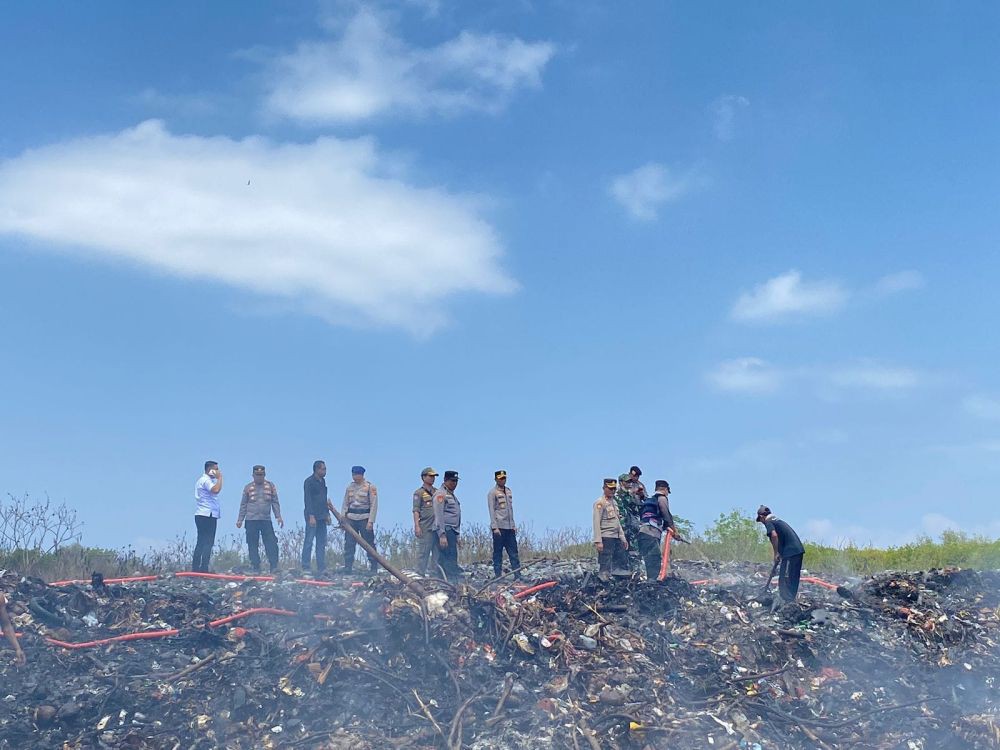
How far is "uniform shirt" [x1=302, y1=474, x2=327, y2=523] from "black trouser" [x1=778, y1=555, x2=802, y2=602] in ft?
23.4

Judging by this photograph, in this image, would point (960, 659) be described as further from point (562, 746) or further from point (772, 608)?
point (562, 746)

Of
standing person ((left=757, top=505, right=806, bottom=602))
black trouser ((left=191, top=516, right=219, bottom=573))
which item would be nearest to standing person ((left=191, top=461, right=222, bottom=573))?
black trouser ((left=191, top=516, right=219, bottom=573))

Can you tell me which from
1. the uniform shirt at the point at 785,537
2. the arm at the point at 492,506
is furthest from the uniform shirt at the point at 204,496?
the uniform shirt at the point at 785,537

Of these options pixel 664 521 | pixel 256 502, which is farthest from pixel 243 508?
pixel 664 521

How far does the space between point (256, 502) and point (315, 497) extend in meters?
0.93

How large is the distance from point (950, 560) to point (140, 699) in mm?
17537

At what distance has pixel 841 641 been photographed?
14.1m

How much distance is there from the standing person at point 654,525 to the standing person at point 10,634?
8.53m

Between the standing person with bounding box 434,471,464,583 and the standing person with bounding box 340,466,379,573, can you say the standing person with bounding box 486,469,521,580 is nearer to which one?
the standing person with bounding box 434,471,464,583

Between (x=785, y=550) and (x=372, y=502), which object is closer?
(x=785, y=550)

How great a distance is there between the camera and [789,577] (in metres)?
15.0

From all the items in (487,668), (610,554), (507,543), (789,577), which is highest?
(507,543)

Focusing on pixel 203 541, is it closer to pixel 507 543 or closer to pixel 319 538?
pixel 319 538

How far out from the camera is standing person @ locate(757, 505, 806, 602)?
48.2 feet
